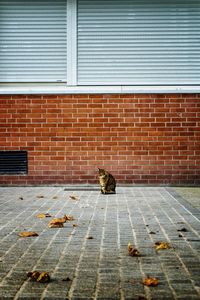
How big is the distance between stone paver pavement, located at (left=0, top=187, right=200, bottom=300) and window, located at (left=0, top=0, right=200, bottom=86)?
12.5 ft

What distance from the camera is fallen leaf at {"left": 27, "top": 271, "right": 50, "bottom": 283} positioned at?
11.4ft

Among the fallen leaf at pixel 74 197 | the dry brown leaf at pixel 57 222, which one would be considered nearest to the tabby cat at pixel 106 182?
the fallen leaf at pixel 74 197

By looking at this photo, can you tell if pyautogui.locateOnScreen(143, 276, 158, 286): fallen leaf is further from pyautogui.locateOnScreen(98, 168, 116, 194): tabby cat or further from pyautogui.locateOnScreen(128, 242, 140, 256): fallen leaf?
pyautogui.locateOnScreen(98, 168, 116, 194): tabby cat

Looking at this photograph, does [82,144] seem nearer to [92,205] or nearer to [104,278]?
[92,205]

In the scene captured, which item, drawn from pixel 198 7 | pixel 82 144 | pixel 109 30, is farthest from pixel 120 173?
pixel 198 7

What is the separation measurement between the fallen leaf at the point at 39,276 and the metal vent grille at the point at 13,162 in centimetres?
701

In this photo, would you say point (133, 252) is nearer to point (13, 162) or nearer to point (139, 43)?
point (13, 162)

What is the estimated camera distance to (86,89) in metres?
10.5

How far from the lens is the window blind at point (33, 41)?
1064cm

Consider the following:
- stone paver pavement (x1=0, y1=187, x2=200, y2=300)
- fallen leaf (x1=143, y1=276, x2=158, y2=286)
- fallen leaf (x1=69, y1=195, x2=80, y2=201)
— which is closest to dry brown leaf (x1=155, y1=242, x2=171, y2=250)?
stone paver pavement (x1=0, y1=187, x2=200, y2=300)

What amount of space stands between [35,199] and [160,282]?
16.6 ft

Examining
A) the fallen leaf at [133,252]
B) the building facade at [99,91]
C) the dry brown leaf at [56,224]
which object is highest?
the building facade at [99,91]

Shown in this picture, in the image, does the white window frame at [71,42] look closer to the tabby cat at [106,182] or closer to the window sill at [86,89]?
the window sill at [86,89]

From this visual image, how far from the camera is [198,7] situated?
1059 cm
